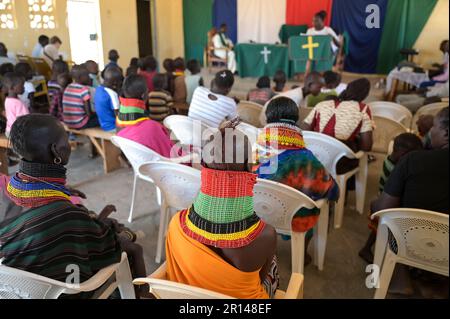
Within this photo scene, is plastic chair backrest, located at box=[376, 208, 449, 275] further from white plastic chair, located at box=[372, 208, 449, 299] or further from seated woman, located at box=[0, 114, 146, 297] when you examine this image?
seated woman, located at box=[0, 114, 146, 297]

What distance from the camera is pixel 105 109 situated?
3324 mm

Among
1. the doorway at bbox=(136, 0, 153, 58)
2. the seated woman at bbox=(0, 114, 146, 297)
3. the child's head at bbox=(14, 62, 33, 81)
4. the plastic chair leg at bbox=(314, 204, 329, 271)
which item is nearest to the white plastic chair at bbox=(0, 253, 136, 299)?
the seated woman at bbox=(0, 114, 146, 297)

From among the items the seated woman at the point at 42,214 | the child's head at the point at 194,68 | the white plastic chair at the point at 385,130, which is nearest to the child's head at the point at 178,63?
the child's head at the point at 194,68

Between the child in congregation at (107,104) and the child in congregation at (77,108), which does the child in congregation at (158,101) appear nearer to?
the child in congregation at (107,104)

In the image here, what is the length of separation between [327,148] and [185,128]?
110 cm

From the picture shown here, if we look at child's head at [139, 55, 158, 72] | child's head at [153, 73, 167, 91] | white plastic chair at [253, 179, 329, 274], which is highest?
child's head at [139, 55, 158, 72]

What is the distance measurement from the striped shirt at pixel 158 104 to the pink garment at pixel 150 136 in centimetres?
115

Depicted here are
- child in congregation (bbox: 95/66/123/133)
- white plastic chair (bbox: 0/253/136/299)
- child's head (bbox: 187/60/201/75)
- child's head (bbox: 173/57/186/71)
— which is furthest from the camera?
Result: child's head (bbox: 187/60/201/75)

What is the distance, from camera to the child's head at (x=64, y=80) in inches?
119

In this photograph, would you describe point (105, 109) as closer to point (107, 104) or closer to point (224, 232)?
point (107, 104)

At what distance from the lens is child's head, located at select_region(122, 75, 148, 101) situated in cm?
258

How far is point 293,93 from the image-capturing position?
Result: 3541 mm

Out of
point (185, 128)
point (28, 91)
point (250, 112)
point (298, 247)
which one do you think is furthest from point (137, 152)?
point (28, 91)

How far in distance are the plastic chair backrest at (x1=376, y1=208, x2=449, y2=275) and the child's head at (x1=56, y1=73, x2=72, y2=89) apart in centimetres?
261
